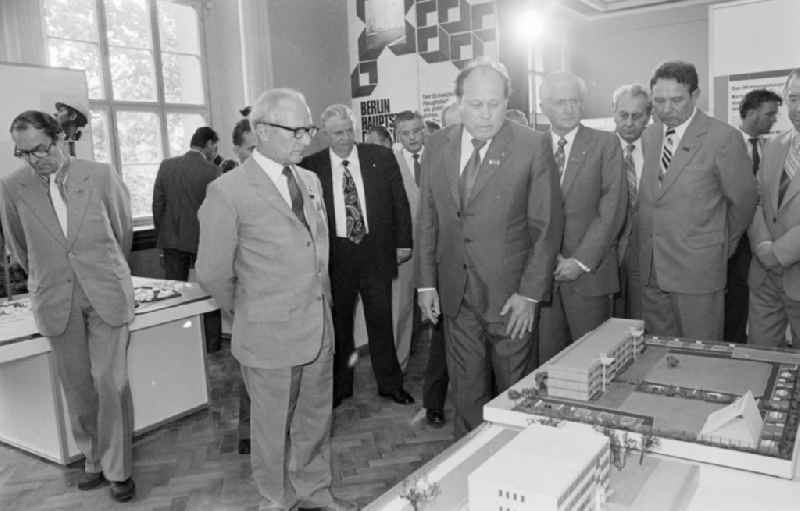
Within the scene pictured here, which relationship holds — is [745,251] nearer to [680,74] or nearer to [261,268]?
[680,74]

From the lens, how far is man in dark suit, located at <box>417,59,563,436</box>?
247 centimetres

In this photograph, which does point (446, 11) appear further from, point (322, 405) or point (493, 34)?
point (322, 405)

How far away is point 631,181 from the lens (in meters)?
3.64

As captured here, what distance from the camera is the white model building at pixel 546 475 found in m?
1.12

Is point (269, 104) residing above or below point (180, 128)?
below

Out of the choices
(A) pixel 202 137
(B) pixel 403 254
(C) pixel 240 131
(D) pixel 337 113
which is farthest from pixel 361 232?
(A) pixel 202 137

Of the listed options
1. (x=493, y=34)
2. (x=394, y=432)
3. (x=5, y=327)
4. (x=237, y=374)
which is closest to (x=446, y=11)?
(x=493, y=34)

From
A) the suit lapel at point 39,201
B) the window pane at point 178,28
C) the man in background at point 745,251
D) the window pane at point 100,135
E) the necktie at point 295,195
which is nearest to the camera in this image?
the necktie at point 295,195

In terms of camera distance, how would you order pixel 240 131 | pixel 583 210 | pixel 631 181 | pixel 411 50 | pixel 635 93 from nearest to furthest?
pixel 583 210 < pixel 631 181 < pixel 635 93 < pixel 240 131 < pixel 411 50

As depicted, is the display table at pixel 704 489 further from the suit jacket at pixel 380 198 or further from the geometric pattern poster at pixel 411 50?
the geometric pattern poster at pixel 411 50

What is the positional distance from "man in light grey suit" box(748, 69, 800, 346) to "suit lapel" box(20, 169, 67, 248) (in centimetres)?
300

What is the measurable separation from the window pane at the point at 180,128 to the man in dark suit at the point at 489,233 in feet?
16.1

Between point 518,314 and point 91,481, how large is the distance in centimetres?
209

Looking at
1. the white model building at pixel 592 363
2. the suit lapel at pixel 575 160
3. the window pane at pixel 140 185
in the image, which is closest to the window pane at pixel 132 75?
the window pane at pixel 140 185
